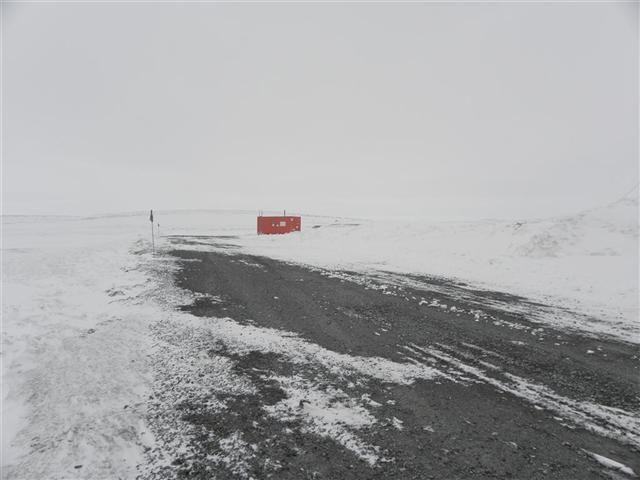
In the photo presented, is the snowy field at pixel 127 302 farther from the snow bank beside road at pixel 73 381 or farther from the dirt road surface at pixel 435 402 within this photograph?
the dirt road surface at pixel 435 402

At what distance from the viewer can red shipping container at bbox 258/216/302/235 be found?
30.4 meters

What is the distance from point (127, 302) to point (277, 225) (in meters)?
23.1

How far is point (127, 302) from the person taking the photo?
7.75 metres

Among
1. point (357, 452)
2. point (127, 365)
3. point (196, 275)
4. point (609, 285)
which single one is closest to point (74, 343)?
point (127, 365)

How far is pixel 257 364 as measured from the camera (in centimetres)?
484

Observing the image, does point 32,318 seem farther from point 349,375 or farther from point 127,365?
point 349,375

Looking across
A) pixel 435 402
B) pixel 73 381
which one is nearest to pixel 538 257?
pixel 435 402

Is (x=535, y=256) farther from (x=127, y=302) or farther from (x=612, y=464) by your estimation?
(x=127, y=302)

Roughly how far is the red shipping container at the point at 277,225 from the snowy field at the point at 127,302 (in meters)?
10.4

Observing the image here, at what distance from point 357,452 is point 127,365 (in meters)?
3.27

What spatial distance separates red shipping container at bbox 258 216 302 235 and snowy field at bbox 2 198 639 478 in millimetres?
10407

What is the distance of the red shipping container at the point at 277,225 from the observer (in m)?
30.4

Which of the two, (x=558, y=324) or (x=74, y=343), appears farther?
(x=558, y=324)

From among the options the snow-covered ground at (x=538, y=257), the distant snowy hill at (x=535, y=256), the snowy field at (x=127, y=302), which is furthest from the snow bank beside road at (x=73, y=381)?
the distant snowy hill at (x=535, y=256)
